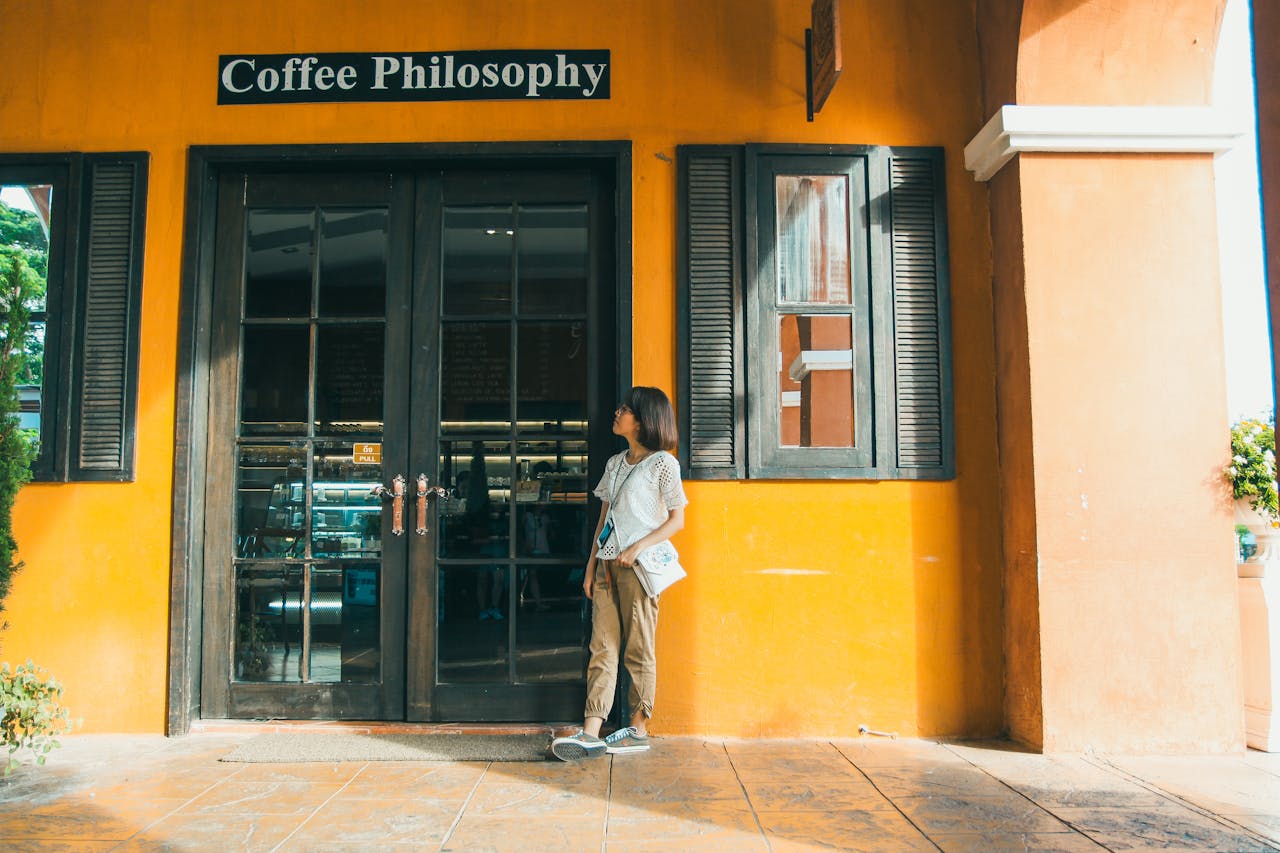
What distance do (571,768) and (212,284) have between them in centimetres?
297

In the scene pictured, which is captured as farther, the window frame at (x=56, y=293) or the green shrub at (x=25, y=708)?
the window frame at (x=56, y=293)

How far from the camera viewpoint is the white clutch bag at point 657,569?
3.95 m

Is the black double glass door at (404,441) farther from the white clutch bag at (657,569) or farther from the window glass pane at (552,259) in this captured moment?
the white clutch bag at (657,569)

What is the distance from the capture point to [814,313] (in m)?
4.44

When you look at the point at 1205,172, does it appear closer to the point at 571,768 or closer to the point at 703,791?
the point at 703,791

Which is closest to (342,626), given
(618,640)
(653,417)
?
(618,640)

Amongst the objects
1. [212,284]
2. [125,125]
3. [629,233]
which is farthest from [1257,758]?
[125,125]

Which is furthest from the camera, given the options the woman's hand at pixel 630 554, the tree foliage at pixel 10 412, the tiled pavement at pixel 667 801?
the woman's hand at pixel 630 554

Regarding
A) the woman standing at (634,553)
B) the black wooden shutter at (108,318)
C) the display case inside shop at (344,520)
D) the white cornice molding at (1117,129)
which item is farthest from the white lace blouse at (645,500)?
the black wooden shutter at (108,318)

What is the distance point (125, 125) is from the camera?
14.9 ft

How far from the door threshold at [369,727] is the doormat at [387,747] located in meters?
0.05

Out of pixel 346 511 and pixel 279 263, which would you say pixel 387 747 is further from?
pixel 279 263

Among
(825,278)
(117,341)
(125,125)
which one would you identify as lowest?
(117,341)

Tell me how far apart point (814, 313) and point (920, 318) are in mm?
518
